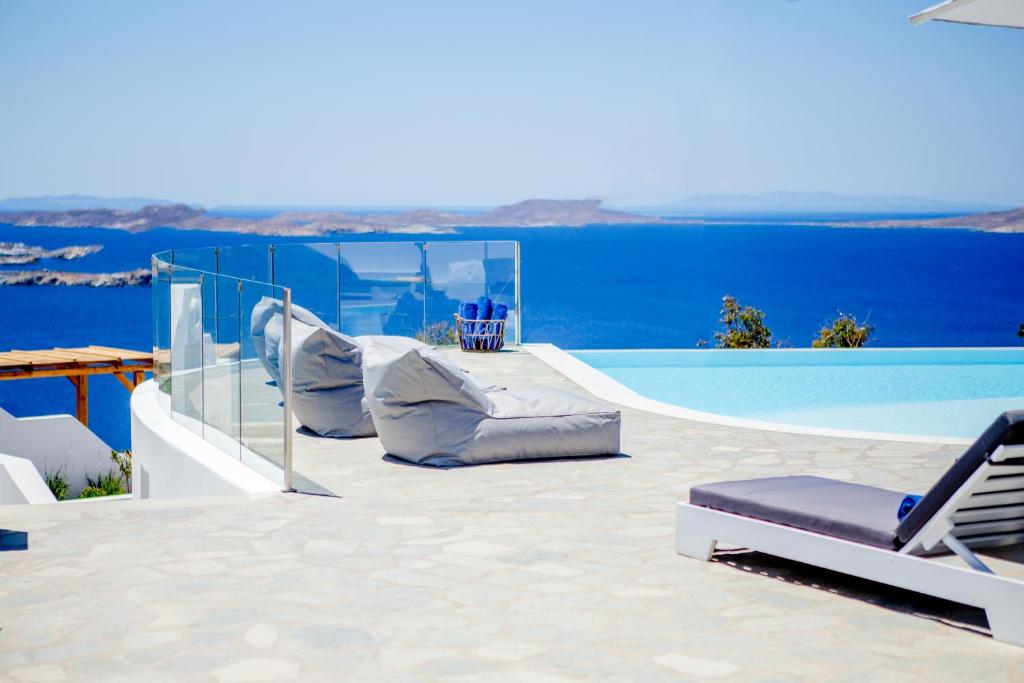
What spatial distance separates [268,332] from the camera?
672 cm

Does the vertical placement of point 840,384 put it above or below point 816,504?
below

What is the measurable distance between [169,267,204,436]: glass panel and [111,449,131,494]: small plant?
892 cm

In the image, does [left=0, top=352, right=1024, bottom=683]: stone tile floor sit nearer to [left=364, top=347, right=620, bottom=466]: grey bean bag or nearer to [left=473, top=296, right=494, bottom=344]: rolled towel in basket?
[left=364, top=347, right=620, bottom=466]: grey bean bag

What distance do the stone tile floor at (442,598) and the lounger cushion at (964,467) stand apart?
0.35 meters

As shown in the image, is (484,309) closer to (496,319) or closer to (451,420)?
(496,319)

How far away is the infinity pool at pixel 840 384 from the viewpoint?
1202cm

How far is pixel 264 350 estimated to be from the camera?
22.1 feet

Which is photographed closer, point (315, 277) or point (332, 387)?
point (332, 387)

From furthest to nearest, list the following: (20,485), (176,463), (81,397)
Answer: (81,397)
(20,485)
(176,463)

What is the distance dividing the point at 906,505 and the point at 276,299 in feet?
11.6

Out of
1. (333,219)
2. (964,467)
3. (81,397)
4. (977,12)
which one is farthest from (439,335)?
(333,219)

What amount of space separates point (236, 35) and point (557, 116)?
15.2 m

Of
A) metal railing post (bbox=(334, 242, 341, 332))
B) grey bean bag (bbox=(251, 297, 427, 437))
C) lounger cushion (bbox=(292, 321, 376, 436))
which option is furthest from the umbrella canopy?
metal railing post (bbox=(334, 242, 341, 332))

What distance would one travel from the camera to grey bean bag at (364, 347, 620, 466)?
6871 mm
